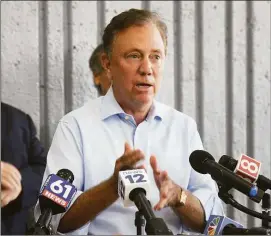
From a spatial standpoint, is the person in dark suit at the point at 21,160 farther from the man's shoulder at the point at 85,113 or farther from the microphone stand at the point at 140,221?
the microphone stand at the point at 140,221

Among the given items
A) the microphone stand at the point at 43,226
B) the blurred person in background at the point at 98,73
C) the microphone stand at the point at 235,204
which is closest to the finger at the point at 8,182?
the microphone stand at the point at 43,226

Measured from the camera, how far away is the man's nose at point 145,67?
1.72 meters

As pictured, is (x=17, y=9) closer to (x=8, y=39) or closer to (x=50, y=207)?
(x=8, y=39)

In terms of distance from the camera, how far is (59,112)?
2.60 meters

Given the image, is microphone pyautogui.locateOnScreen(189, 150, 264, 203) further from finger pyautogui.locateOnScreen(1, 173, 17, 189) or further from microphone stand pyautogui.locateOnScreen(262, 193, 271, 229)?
finger pyautogui.locateOnScreen(1, 173, 17, 189)

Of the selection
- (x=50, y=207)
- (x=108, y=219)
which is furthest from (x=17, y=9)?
(x=50, y=207)

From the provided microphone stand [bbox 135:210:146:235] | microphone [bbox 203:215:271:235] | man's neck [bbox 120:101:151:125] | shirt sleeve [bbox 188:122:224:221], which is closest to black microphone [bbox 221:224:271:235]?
microphone [bbox 203:215:271:235]

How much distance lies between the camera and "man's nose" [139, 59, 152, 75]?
1.72 m

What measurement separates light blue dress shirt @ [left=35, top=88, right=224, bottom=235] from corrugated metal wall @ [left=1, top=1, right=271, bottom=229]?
804 millimetres

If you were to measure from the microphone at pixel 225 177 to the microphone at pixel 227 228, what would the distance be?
3.1 inches

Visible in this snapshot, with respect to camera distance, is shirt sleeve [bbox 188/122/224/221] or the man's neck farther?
the man's neck

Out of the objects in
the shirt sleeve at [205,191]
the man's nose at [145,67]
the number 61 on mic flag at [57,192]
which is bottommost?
the shirt sleeve at [205,191]

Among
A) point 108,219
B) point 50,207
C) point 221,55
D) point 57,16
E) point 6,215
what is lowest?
point 6,215

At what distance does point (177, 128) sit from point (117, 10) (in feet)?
3.33
